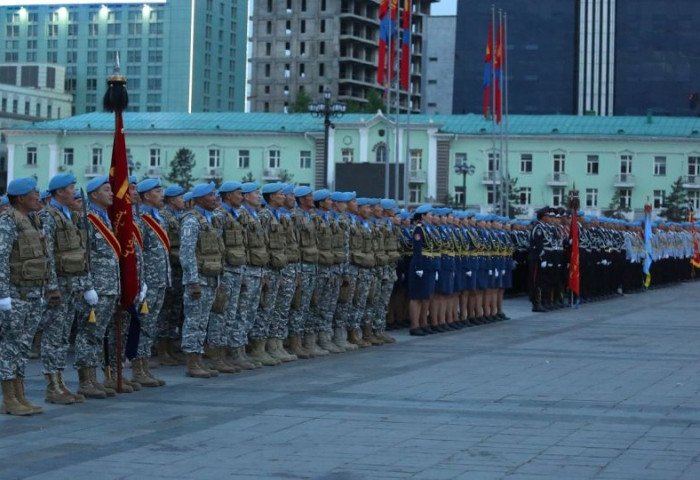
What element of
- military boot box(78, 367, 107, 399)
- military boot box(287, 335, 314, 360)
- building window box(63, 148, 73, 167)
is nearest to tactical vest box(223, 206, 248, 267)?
military boot box(287, 335, 314, 360)

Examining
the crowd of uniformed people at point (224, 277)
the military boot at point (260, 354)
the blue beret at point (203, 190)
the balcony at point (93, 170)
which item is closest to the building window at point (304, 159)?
the balcony at point (93, 170)

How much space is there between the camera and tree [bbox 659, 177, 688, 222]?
3307 inches

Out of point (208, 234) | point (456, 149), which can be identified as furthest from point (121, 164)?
point (456, 149)

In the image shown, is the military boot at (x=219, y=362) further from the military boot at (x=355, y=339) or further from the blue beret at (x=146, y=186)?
the military boot at (x=355, y=339)

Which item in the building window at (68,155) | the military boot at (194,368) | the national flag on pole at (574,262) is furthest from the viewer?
the building window at (68,155)

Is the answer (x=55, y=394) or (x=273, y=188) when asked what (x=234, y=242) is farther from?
(x=55, y=394)

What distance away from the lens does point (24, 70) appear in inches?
5571

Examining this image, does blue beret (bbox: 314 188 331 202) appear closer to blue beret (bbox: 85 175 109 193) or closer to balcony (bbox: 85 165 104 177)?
blue beret (bbox: 85 175 109 193)

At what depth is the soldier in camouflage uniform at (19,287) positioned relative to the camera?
37.9 ft

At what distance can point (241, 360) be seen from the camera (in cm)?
1563

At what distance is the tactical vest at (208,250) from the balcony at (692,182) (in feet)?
265

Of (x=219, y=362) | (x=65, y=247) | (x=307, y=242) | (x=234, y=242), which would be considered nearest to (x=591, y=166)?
(x=307, y=242)

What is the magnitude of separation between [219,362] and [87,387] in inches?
103

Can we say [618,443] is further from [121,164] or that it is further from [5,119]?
[5,119]
